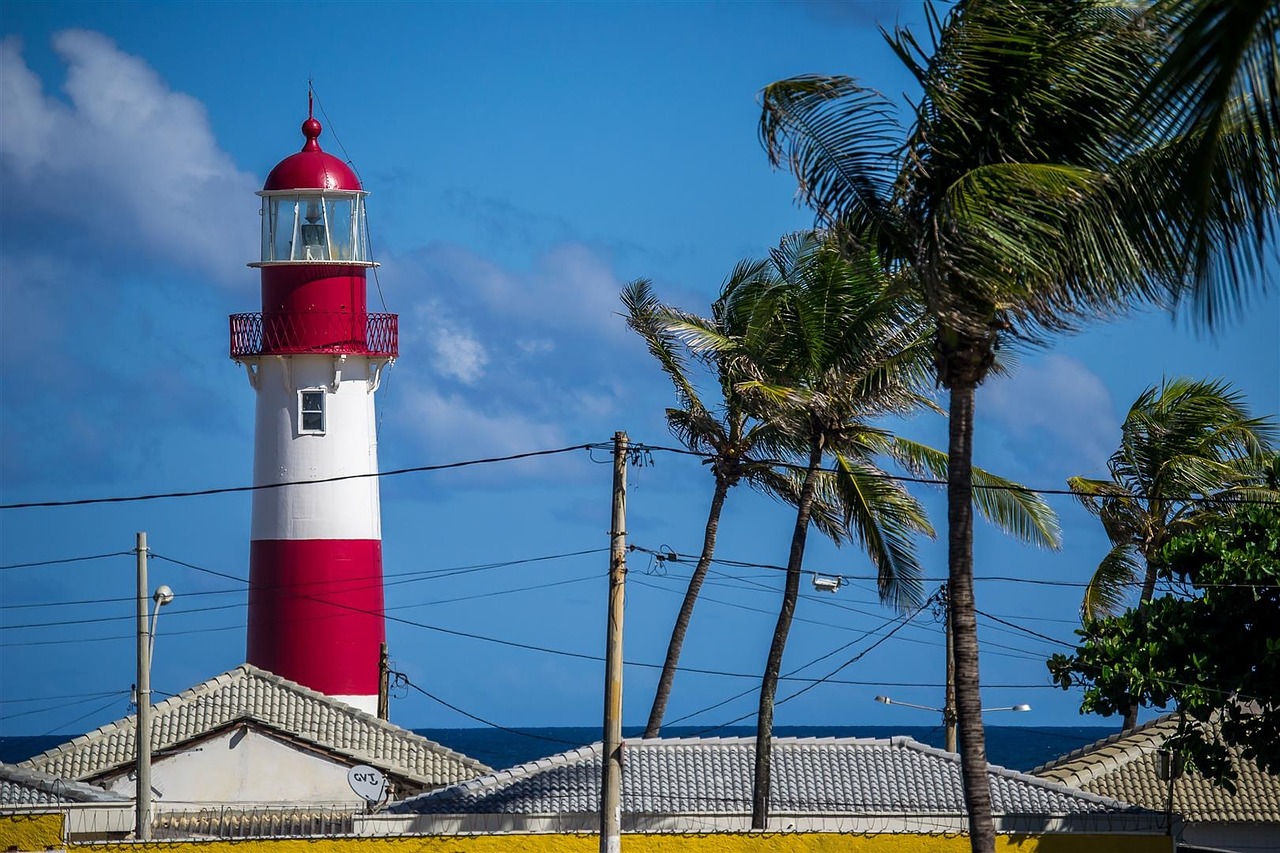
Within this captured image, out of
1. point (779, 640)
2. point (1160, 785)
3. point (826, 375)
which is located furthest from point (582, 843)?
point (1160, 785)

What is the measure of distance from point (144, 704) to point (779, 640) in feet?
28.9

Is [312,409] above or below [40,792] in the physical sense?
above

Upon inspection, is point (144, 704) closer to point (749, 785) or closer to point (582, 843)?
point (582, 843)

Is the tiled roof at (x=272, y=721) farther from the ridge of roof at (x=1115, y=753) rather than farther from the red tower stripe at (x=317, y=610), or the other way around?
the ridge of roof at (x=1115, y=753)

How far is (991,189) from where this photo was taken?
42.9 ft

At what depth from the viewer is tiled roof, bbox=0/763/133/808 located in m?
26.2

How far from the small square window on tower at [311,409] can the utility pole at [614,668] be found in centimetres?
1391

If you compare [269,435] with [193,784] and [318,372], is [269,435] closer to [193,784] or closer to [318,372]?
[318,372]

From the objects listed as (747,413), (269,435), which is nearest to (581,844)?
(747,413)

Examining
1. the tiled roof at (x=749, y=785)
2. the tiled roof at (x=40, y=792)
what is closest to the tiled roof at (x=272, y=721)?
the tiled roof at (x=40, y=792)

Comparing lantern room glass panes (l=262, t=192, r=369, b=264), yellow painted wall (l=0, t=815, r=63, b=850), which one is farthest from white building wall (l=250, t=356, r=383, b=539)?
yellow painted wall (l=0, t=815, r=63, b=850)

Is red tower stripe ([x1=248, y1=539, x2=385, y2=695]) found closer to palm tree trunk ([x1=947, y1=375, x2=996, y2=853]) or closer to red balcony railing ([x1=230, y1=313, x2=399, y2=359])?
red balcony railing ([x1=230, y1=313, x2=399, y2=359])

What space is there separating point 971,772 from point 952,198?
503 cm

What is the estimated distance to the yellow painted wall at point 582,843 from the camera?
71.6 ft
